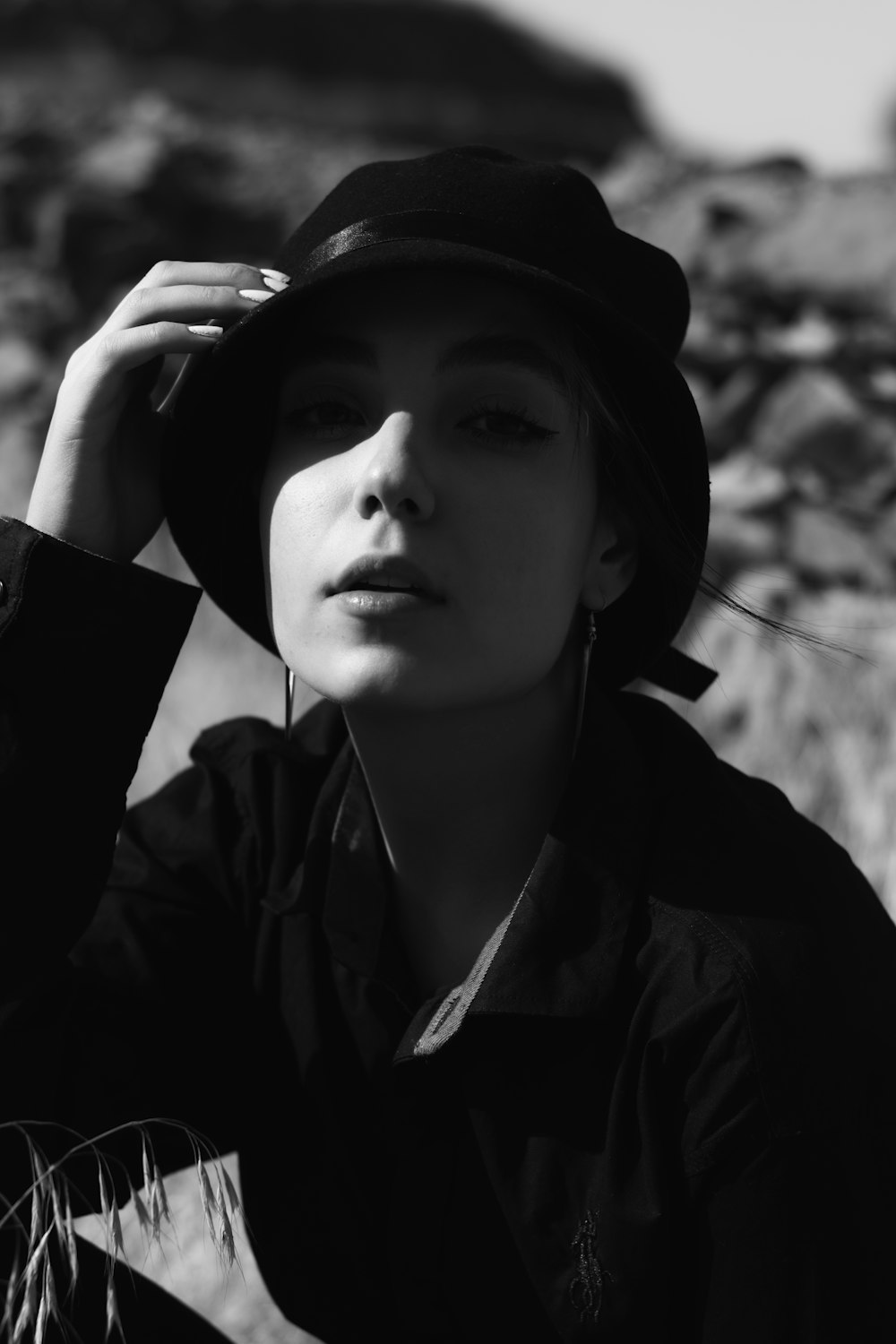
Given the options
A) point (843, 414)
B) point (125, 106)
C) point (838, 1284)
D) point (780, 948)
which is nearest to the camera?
point (838, 1284)

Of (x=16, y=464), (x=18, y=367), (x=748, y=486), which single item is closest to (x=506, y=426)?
(x=748, y=486)

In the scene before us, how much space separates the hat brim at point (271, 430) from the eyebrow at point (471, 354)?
0.19ft

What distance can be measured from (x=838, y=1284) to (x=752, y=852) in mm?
514

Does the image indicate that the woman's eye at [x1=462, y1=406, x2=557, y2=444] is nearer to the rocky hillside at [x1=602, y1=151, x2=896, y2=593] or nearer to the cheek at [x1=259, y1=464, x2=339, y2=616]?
the cheek at [x1=259, y1=464, x2=339, y2=616]

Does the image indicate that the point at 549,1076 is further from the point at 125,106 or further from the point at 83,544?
the point at 125,106

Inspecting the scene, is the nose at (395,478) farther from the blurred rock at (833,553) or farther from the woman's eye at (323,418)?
the blurred rock at (833,553)

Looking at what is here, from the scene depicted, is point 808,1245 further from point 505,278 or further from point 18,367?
point 18,367

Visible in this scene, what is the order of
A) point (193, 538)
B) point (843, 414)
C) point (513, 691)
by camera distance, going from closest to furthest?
point (513, 691) → point (193, 538) → point (843, 414)

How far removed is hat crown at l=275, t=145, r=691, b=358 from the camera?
5.81 ft

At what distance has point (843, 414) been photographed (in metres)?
6.06

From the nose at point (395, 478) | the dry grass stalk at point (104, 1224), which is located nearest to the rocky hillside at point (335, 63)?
the nose at point (395, 478)

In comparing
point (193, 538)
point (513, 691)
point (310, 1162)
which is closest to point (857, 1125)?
point (513, 691)

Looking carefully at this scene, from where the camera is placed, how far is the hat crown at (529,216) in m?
1.77

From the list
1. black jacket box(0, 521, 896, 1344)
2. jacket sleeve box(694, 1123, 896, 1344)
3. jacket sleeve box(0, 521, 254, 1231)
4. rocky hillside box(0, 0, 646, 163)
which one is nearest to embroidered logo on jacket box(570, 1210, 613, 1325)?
black jacket box(0, 521, 896, 1344)
